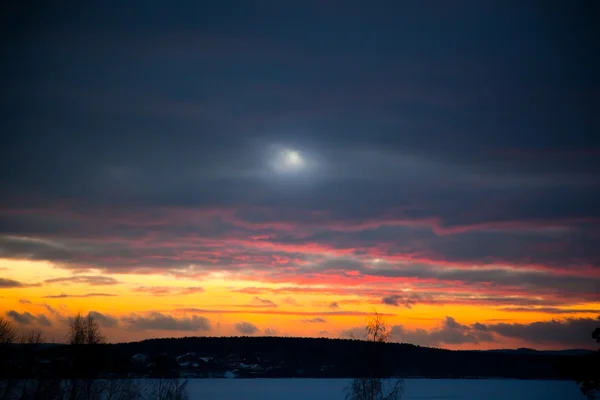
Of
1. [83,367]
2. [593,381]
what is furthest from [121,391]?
[593,381]

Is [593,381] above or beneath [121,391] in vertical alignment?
above

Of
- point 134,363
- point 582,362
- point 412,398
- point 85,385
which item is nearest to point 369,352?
point 582,362

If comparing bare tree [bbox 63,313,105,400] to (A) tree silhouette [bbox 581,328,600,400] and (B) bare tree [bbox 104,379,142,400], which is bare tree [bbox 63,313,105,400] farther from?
(A) tree silhouette [bbox 581,328,600,400]

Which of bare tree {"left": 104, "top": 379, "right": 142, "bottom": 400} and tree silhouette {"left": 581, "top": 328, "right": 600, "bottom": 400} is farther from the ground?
tree silhouette {"left": 581, "top": 328, "right": 600, "bottom": 400}

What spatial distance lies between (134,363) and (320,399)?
144 feet

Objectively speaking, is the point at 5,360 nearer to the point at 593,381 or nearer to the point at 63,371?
the point at 63,371

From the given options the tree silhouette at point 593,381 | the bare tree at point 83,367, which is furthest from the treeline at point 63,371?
the tree silhouette at point 593,381

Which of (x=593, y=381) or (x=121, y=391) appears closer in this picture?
(x=593, y=381)

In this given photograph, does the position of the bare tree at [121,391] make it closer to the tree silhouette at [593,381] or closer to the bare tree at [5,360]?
the bare tree at [5,360]

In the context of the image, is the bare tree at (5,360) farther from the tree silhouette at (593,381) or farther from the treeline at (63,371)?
the tree silhouette at (593,381)

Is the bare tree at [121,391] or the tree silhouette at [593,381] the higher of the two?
the tree silhouette at [593,381]

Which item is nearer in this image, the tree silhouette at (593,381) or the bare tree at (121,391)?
the tree silhouette at (593,381)

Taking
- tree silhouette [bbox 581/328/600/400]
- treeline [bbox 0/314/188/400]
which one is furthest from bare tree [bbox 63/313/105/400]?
tree silhouette [bbox 581/328/600/400]

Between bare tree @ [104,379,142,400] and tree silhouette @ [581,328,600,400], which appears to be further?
bare tree @ [104,379,142,400]
